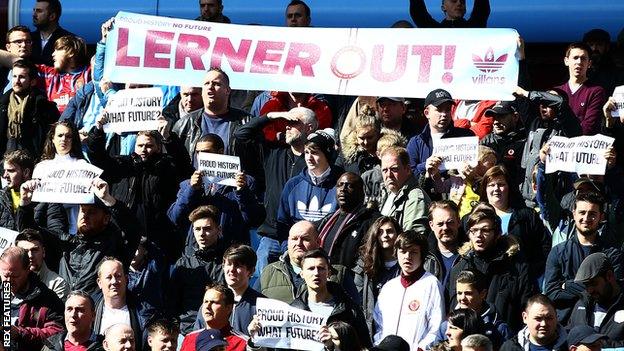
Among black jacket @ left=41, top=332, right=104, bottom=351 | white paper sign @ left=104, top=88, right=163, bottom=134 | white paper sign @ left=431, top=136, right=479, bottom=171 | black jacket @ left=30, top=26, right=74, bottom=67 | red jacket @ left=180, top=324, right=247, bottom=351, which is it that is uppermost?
black jacket @ left=30, top=26, right=74, bottom=67

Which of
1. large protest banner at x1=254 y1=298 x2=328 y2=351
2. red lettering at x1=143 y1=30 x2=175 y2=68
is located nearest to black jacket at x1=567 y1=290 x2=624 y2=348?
large protest banner at x1=254 y1=298 x2=328 y2=351

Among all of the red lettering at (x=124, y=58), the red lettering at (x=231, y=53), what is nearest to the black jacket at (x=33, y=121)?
the red lettering at (x=124, y=58)

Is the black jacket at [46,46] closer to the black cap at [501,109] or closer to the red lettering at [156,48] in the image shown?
the red lettering at [156,48]

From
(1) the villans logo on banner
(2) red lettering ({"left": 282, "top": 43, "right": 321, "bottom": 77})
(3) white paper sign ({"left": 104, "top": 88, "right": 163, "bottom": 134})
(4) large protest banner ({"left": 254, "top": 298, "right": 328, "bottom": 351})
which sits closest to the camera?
(4) large protest banner ({"left": 254, "top": 298, "right": 328, "bottom": 351})

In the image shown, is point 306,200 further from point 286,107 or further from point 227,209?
point 286,107

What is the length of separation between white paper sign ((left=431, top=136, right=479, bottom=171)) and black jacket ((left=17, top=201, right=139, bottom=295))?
8.28ft

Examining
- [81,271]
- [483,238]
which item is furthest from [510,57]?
[81,271]

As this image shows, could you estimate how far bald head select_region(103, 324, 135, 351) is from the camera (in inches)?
647

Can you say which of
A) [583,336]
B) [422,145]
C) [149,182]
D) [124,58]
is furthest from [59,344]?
[124,58]

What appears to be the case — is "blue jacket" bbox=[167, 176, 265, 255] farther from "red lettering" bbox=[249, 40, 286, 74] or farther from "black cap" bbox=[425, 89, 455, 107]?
"red lettering" bbox=[249, 40, 286, 74]

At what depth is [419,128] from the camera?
65.3ft

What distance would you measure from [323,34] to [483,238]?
3747 mm

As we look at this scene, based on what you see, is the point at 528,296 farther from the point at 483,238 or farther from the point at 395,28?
the point at 395,28

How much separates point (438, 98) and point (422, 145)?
41 cm
